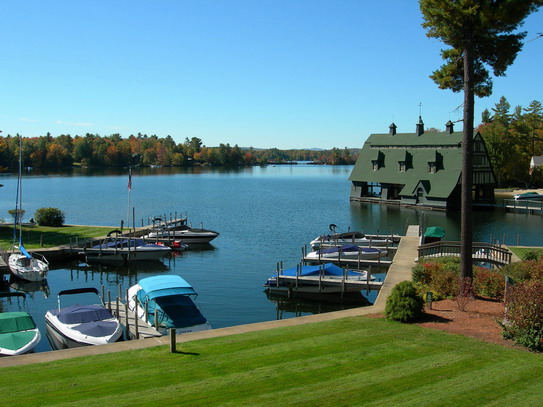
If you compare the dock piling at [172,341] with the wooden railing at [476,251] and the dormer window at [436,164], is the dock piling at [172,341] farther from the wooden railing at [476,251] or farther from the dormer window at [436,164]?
the dormer window at [436,164]

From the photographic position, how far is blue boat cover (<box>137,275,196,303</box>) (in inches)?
922

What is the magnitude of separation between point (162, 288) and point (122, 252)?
18.0 metres

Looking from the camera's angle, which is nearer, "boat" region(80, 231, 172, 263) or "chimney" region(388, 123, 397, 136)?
"boat" region(80, 231, 172, 263)

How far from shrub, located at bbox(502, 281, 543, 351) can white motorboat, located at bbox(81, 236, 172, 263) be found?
98.2ft

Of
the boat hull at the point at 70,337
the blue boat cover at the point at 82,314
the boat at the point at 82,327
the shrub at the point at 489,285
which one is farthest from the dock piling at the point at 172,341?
the shrub at the point at 489,285

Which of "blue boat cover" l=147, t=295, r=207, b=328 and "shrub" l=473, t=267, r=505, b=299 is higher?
"shrub" l=473, t=267, r=505, b=299

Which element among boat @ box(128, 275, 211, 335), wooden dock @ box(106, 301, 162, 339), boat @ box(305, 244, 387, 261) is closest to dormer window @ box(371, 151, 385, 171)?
boat @ box(305, 244, 387, 261)

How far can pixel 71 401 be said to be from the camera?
12.1 m

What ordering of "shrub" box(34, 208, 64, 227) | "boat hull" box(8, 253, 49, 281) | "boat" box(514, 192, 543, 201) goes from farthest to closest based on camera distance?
"boat" box(514, 192, 543, 201) < "shrub" box(34, 208, 64, 227) < "boat hull" box(8, 253, 49, 281)

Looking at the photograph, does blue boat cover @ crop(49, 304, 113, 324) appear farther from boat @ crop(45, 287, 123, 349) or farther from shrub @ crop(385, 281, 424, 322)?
shrub @ crop(385, 281, 424, 322)

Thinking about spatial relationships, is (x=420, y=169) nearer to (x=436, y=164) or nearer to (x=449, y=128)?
(x=436, y=164)

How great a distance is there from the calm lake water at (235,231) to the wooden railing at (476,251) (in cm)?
492

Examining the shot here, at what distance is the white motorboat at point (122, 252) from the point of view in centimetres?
4019

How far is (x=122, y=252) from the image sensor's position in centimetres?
4047
